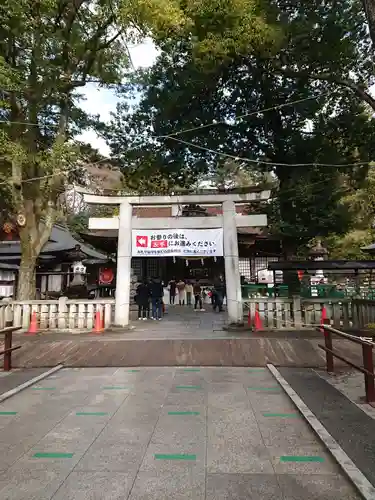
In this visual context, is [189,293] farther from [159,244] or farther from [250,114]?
[250,114]

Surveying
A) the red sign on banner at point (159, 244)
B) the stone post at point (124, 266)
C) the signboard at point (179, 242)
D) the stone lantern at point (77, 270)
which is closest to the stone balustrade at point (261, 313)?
the stone post at point (124, 266)

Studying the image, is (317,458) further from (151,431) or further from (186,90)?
(186,90)

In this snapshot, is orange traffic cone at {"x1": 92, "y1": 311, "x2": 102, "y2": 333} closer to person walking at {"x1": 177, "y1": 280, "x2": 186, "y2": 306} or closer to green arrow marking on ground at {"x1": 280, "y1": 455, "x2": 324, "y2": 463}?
green arrow marking on ground at {"x1": 280, "y1": 455, "x2": 324, "y2": 463}

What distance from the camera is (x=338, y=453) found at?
3.96 metres

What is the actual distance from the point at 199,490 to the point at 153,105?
14283 millimetres

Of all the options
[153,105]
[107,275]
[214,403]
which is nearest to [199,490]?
[214,403]

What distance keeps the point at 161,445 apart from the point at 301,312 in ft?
29.2

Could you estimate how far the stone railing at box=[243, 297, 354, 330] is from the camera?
39.8 feet

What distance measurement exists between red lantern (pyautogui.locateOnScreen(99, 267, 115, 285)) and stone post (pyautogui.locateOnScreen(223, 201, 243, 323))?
43.2ft

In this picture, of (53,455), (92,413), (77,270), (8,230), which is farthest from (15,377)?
(8,230)

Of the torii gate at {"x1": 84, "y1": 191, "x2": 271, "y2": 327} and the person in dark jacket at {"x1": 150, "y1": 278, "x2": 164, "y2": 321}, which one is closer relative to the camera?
the torii gate at {"x1": 84, "y1": 191, "x2": 271, "y2": 327}

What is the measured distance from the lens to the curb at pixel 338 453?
10.7 ft

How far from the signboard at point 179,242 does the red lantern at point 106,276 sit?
11.9m

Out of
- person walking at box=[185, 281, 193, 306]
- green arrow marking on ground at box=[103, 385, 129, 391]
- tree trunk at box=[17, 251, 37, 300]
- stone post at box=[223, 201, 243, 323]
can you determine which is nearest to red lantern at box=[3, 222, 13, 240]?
tree trunk at box=[17, 251, 37, 300]
